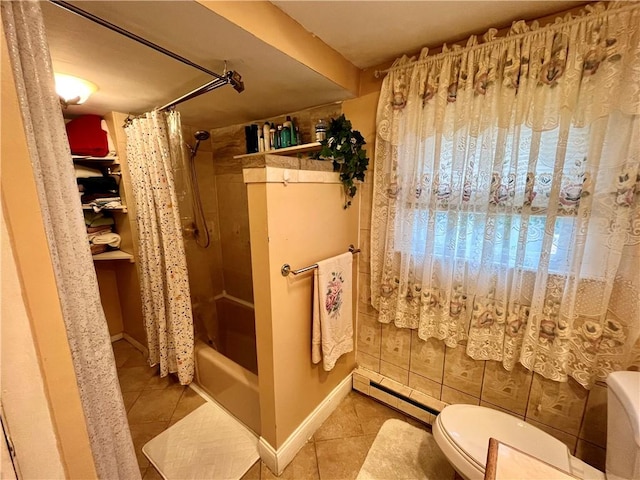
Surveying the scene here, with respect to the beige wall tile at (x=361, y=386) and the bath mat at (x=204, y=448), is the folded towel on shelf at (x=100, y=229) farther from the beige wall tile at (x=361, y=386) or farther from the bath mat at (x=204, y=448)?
the beige wall tile at (x=361, y=386)

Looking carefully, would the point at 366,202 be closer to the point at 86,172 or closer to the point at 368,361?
the point at 368,361

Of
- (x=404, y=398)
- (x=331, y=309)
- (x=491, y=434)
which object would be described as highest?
(x=331, y=309)

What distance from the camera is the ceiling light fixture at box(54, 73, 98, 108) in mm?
→ 1233

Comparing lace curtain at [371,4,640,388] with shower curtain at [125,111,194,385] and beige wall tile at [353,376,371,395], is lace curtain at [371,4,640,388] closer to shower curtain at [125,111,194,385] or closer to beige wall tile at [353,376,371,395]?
beige wall tile at [353,376,371,395]

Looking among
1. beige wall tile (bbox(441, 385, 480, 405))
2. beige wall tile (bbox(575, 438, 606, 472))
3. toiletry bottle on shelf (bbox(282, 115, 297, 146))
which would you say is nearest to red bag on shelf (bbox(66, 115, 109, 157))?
toiletry bottle on shelf (bbox(282, 115, 297, 146))

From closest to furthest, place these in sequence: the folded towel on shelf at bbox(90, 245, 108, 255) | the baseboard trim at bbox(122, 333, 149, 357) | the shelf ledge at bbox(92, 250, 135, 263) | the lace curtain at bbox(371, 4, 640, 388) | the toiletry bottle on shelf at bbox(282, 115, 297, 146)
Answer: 1. the lace curtain at bbox(371, 4, 640, 388)
2. the toiletry bottle on shelf at bbox(282, 115, 297, 146)
3. the shelf ledge at bbox(92, 250, 135, 263)
4. the folded towel on shelf at bbox(90, 245, 108, 255)
5. the baseboard trim at bbox(122, 333, 149, 357)

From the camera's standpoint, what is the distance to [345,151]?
1441 mm

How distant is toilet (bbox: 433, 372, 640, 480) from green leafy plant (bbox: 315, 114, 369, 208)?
1.31 metres

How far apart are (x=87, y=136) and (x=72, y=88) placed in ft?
2.18

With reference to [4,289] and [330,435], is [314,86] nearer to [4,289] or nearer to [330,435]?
[4,289]

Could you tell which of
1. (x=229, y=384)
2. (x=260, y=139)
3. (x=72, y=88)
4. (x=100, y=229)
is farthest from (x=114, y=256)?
(x=260, y=139)

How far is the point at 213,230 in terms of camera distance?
254 cm

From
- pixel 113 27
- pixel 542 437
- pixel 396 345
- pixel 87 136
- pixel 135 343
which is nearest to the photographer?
pixel 113 27

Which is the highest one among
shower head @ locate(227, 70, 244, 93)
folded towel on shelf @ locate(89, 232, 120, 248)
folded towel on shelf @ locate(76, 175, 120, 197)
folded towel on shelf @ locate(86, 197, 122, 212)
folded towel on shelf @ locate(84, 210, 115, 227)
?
shower head @ locate(227, 70, 244, 93)
